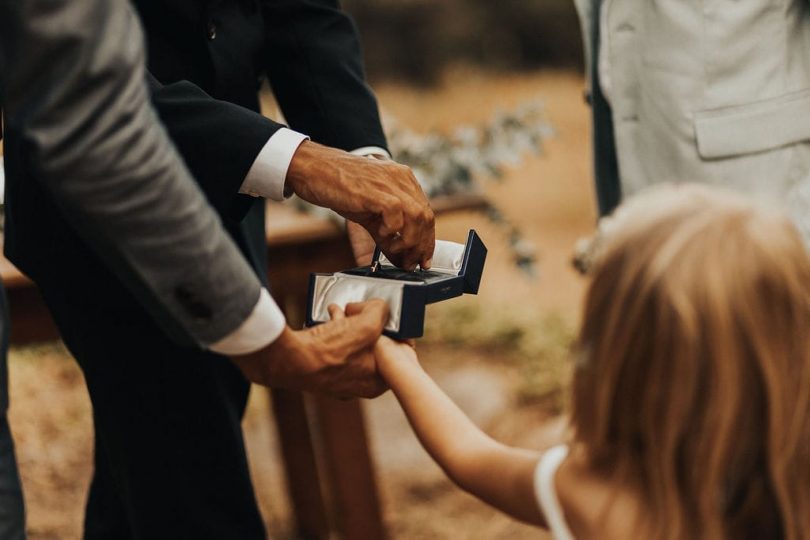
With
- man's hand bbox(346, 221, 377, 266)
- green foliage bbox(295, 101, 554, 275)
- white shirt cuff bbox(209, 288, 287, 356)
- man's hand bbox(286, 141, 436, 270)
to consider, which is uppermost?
man's hand bbox(286, 141, 436, 270)

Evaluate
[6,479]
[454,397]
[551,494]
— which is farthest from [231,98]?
[454,397]

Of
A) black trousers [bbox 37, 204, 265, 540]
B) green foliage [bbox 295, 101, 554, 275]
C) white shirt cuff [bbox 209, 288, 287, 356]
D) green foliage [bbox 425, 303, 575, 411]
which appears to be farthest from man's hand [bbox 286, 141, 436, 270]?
green foliage [bbox 425, 303, 575, 411]

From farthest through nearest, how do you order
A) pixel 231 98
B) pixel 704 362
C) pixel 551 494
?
pixel 231 98, pixel 551 494, pixel 704 362

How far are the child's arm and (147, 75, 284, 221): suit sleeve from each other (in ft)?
A: 1.10

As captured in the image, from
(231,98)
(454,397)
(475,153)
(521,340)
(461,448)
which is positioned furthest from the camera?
(521,340)

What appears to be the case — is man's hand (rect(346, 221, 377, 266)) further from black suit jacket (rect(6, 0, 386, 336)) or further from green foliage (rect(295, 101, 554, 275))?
green foliage (rect(295, 101, 554, 275))

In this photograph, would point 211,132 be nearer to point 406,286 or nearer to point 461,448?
point 406,286

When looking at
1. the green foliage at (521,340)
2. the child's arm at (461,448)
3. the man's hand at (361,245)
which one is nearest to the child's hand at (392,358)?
the child's arm at (461,448)

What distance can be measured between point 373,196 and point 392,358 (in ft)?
0.77

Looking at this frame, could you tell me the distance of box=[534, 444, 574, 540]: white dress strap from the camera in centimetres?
114

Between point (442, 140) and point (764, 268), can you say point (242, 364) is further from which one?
point (442, 140)

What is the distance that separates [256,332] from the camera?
1311 mm

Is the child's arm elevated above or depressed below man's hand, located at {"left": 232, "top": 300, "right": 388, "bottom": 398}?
below

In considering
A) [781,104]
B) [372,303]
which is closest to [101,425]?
[372,303]
